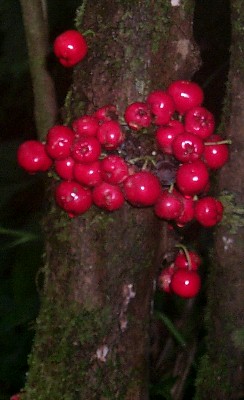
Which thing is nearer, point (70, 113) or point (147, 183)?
point (147, 183)

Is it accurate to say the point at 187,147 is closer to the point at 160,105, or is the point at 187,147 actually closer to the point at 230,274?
the point at 160,105

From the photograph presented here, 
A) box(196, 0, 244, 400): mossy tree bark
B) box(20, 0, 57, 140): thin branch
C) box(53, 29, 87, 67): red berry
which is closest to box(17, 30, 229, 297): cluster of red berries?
box(53, 29, 87, 67): red berry

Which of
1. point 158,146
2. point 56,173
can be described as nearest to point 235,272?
point 158,146

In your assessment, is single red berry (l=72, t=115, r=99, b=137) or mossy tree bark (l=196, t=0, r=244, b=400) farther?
mossy tree bark (l=196, t=0, r=244, b=400)

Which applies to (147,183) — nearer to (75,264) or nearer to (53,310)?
(75,264)

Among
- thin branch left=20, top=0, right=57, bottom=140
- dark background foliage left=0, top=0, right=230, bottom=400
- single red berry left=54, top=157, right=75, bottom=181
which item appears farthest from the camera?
dark background foliage left=0, top=0, right=230, bottom=400

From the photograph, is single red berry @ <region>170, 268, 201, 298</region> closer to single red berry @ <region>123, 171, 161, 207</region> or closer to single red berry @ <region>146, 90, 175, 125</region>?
single red berry @ <region>123, 171, 161, 207</region>

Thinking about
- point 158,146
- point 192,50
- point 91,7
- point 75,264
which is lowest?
point 75,264
